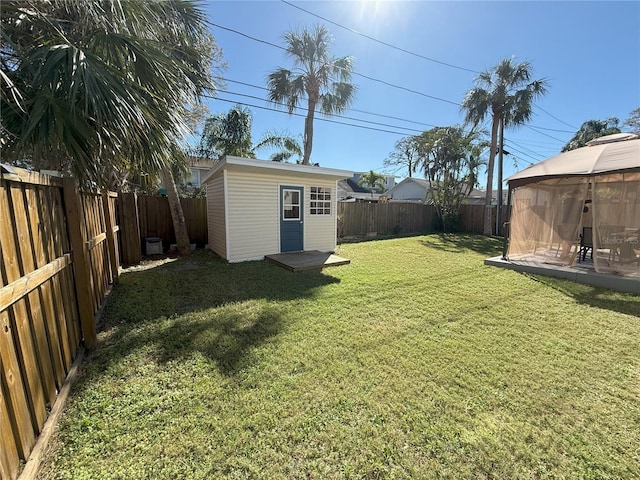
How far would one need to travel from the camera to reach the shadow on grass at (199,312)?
9.48 feet

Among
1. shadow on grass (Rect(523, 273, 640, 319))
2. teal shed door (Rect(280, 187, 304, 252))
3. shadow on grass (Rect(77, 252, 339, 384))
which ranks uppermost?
teal shed door (Rect(280, 187, 304, 252))

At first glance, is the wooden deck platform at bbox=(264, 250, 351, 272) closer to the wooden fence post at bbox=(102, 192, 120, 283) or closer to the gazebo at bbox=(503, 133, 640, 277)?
the wooden fence post at bbox=(102, 192, 120, 283)

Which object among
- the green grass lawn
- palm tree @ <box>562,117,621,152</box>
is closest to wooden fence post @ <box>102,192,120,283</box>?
the green grass lawn

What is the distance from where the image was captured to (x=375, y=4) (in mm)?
8078

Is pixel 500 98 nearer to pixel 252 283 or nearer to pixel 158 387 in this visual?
pixel 252 283

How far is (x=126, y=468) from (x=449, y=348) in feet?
9.71

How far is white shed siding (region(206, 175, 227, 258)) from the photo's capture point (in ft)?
23.7

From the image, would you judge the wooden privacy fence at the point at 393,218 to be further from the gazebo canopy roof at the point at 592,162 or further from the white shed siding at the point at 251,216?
the gazebo canopy roof at the point at 592,162

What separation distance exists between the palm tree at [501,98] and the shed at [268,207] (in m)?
9.74

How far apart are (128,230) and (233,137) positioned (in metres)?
8.06

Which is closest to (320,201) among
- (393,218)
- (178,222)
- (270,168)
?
(270,168)

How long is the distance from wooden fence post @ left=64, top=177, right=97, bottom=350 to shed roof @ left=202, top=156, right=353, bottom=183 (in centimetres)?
380


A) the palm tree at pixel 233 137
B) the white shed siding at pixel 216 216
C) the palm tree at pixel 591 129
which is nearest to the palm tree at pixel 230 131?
the palm tree at pixel 233 137

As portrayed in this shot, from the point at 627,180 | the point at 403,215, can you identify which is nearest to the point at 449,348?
the point at 627,180
